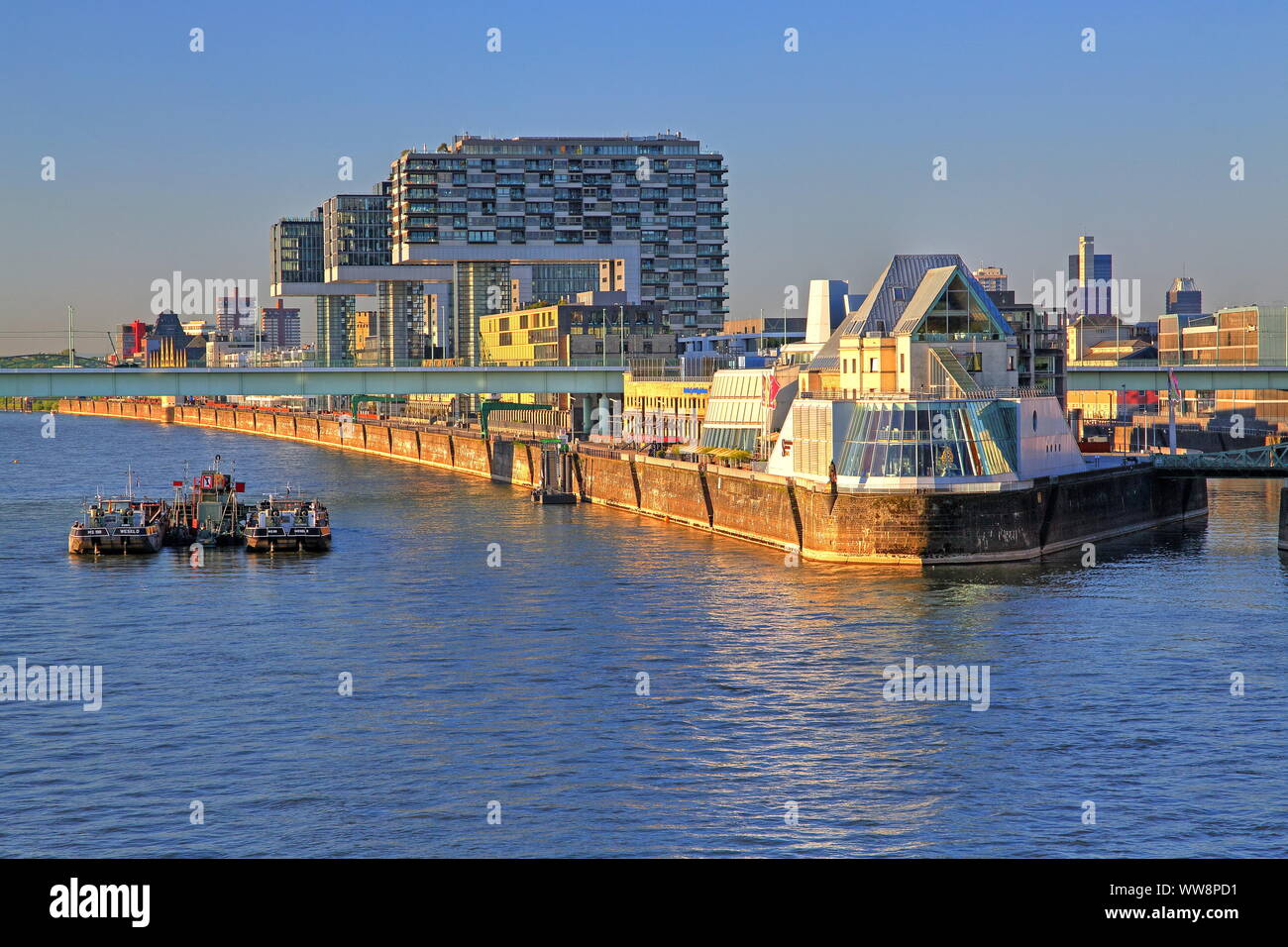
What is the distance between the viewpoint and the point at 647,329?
187m

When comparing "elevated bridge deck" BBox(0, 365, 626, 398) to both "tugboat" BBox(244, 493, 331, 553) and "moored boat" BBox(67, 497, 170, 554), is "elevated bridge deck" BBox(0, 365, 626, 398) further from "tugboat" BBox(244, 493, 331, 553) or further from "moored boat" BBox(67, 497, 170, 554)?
"tugboat" BBox(244, 493, 331, 553)

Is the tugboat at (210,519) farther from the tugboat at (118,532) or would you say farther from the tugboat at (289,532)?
the tugboat at (289,532)

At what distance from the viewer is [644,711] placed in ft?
138

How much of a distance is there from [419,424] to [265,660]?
5499 inches

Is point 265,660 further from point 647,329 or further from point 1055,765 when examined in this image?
point 647,329

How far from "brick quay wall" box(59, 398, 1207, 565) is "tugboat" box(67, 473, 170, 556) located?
31433 millimetres

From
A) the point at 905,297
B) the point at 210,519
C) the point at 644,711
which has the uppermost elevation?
the point at 905,297

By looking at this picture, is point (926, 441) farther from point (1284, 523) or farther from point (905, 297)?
point (905, 297)

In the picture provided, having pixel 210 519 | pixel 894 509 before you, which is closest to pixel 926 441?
pixel 894 509

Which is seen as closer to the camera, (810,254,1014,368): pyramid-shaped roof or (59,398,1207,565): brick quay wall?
(59,398,1207,565): brick quay wall

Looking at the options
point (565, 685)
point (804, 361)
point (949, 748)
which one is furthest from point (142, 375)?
point (949, 748)

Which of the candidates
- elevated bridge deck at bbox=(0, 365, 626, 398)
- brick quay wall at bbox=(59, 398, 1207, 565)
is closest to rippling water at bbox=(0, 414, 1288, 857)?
brick quay wall at bbox=(59, 398, 1207, 565)

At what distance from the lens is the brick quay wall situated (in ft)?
231

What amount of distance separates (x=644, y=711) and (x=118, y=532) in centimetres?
4948
